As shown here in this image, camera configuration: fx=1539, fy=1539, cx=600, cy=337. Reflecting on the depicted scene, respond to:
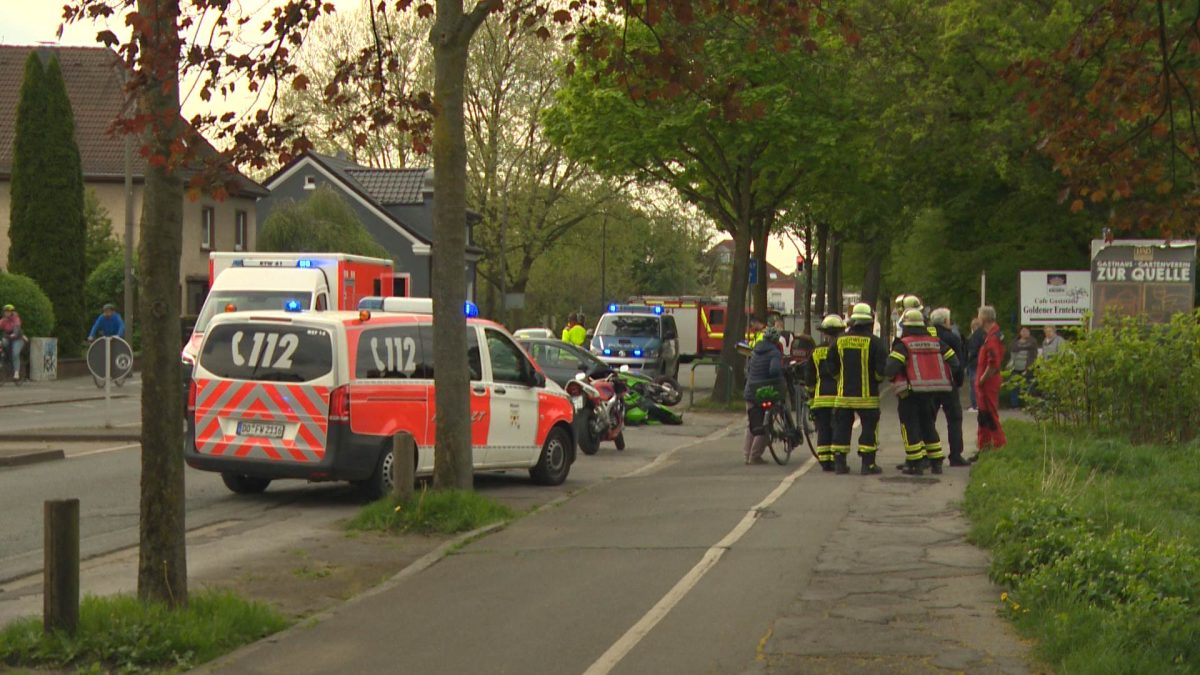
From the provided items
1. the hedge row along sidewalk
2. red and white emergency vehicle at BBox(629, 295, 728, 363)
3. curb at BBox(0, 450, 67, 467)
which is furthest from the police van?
red and white emergency vehicle at BBox(629, 295, 728, 363)

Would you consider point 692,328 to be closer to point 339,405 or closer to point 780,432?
point 780,432

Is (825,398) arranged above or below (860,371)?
below

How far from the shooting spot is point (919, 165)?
3484 centimetres

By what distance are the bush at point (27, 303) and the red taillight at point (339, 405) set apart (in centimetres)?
2503

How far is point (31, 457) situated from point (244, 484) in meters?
3.56

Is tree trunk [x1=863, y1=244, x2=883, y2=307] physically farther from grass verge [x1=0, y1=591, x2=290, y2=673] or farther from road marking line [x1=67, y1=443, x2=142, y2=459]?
grass verge [x1=0, y1=591, x2=290, y2=673]

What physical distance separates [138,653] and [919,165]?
2941 centimetres

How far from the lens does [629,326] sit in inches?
1634

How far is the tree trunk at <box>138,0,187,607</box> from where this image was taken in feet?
26.7

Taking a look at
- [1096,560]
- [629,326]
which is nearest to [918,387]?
[1096,560]

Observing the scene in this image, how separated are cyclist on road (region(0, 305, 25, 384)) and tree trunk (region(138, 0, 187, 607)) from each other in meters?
27.5

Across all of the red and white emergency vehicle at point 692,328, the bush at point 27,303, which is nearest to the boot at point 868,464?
the bush at point 27,303

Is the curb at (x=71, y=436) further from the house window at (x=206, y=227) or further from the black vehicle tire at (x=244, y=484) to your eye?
the house window at (x=206, y=227)

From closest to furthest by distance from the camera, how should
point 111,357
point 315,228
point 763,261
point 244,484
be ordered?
1. point 244,484
2. point 111,357
3. point 763,261
4. point 315,228
